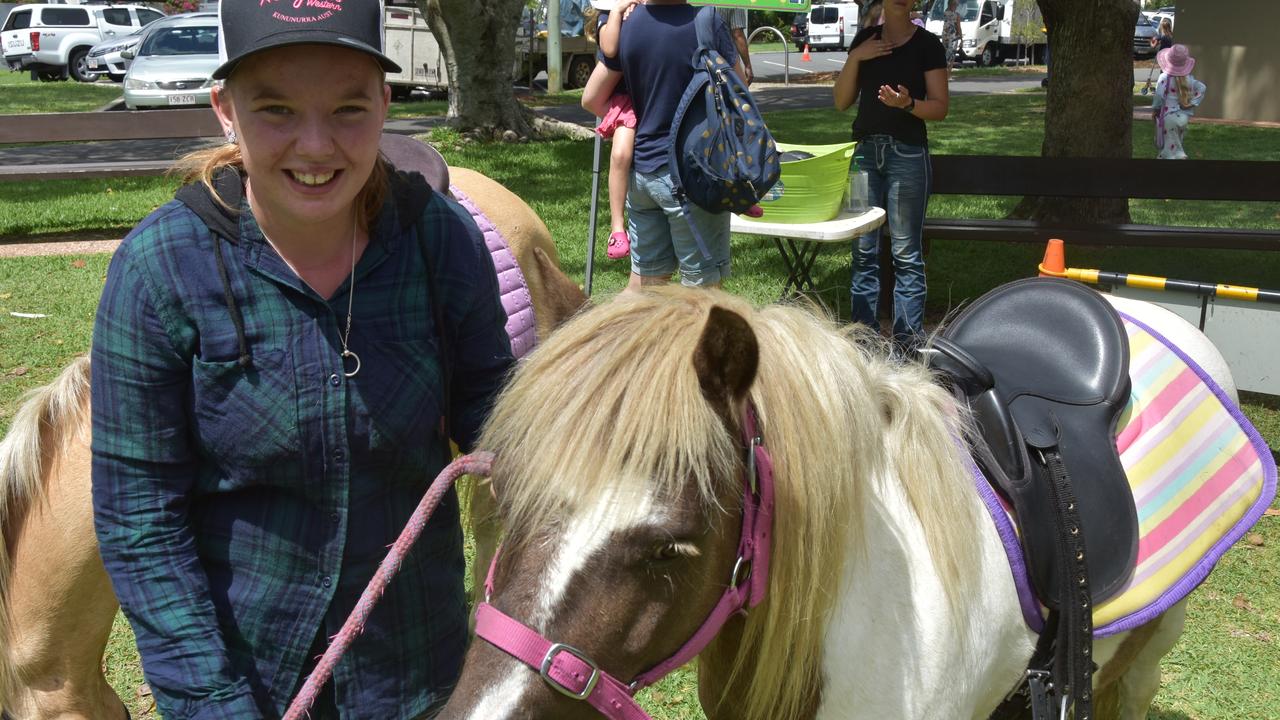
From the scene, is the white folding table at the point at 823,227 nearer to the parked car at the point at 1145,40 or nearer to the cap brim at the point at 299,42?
the cap brim at the point at 299,42

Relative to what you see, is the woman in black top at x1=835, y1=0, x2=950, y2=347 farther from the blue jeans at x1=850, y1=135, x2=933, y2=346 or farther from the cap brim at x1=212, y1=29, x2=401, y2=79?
the cap brim at x1=212, y1=29, x2=401, y2=79

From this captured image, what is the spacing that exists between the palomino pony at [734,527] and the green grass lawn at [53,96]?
19148mm

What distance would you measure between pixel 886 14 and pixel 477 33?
789 centimetres

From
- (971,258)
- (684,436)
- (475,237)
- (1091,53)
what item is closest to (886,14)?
(971,258)

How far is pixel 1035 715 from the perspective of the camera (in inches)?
75.7

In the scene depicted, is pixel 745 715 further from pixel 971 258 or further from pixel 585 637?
pixel 971 258

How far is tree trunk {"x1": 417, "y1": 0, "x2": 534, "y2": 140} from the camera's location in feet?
41.9

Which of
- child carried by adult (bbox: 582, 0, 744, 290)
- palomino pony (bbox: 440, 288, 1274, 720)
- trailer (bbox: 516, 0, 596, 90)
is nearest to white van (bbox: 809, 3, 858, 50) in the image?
trailer (bbox: 516, 0, 596, 90)

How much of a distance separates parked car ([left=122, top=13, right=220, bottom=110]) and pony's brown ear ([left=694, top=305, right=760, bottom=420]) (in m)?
13.9

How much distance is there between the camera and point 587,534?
1410mm

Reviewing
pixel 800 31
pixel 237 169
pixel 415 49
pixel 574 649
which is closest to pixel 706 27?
pixel 237 169

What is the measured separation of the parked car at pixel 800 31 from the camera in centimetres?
3969

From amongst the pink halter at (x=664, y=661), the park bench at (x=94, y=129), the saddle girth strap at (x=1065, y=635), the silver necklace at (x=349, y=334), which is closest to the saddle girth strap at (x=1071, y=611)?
the saddle girth strap at (x=1065, y=635)

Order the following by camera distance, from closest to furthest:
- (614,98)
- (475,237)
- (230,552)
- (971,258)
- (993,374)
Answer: (230,552), (475,237), (993,374), (614,98), (971,258)
